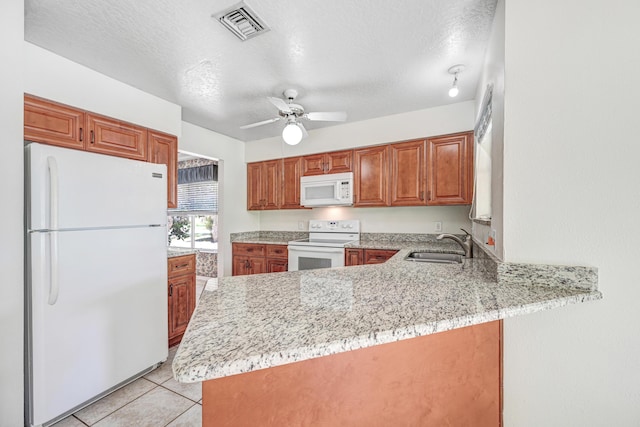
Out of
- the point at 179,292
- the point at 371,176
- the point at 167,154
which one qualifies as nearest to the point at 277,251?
the point at 179,292

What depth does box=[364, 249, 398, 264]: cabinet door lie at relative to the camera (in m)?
2.79

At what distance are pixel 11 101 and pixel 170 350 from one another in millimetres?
2166

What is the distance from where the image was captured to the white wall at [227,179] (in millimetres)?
3303

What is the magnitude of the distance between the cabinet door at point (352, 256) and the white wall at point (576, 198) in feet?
6.03

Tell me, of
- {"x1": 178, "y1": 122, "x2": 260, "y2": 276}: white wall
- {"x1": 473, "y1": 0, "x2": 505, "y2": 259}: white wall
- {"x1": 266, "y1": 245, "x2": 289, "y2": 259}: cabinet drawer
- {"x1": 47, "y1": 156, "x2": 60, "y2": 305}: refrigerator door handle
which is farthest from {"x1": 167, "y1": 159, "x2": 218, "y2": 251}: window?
{"x1": 473, "y1": 0, "x2": 505, "y2": 259}: white wall

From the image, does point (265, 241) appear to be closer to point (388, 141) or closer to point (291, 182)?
point (291, 182)

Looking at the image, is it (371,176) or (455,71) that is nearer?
(455,71)

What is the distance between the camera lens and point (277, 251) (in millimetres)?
3449

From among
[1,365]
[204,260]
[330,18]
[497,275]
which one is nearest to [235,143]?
[204,260]

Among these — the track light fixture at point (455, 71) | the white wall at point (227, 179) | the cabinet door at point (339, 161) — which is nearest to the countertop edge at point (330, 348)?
the track light fixture at point (455, 71)

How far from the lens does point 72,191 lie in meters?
1.59

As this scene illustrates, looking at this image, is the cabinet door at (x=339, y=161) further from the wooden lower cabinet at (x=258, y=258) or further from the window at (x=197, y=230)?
the window at (x=197, y=230)

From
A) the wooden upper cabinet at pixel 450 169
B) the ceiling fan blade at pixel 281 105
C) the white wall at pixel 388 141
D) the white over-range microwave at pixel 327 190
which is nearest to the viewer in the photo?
the ceiling fan blade at pixel 281 105

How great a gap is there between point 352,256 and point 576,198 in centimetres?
208
